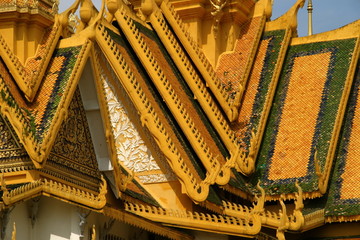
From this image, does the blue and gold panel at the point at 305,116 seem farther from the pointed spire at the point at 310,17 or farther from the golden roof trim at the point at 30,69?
the pointed spire at the point at 310,17

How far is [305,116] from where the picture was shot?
24.4m

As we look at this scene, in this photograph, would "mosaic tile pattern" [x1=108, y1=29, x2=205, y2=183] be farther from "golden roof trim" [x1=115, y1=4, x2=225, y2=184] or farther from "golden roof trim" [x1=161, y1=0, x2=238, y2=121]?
"golden roof trim" [x1=161, y1=0, x2=238, y2=121]

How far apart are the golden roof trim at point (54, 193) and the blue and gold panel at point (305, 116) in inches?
253

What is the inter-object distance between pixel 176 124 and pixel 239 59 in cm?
469

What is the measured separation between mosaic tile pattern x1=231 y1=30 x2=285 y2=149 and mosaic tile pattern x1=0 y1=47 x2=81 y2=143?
5773 mm

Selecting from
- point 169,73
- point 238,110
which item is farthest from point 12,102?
point 238,110

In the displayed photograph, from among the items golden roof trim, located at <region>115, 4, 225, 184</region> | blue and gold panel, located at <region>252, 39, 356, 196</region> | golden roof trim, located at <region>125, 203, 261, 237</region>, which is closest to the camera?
golden roof trim, located at <region>125, 203, 261, 237</region>

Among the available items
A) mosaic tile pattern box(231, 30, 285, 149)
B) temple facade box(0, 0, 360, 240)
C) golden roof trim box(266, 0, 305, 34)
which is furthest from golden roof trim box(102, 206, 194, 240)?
golden roof trim box(266, 0, 305, 34)

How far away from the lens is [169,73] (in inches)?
922

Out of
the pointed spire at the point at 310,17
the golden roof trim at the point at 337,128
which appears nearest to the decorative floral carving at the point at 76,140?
the golden roof trim at the point at 337,128

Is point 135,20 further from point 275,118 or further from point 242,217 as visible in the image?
point 242,217

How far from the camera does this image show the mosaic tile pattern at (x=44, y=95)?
17.3m

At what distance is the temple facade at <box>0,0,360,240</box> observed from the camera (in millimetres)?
17203

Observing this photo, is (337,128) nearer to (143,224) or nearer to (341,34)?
(341,34)
